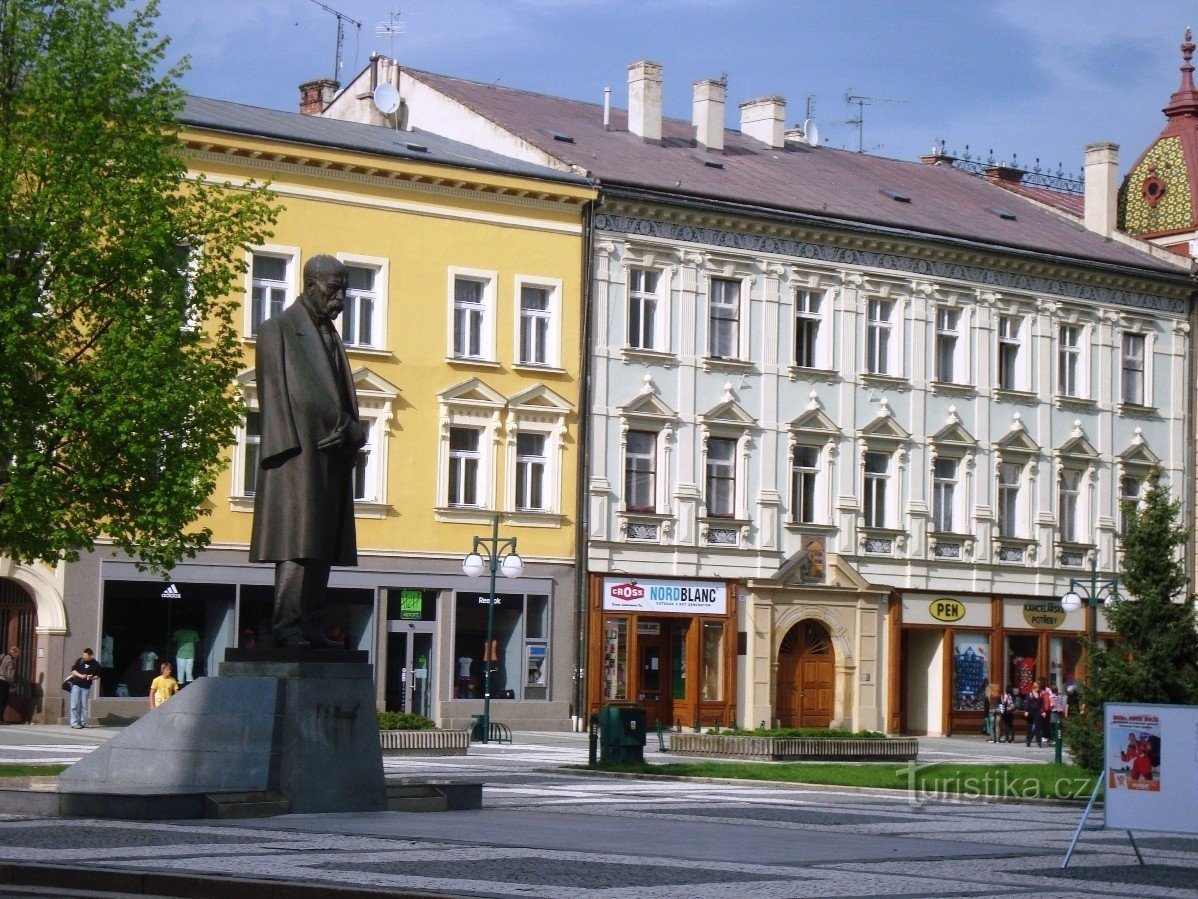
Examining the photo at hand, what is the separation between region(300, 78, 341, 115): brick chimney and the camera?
185 ft

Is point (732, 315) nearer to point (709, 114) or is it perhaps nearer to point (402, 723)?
point (709, 114)

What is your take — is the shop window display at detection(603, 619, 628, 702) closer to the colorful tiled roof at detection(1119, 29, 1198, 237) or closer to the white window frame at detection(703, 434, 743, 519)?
the white window frame at detection(703, 434, 743, 519)

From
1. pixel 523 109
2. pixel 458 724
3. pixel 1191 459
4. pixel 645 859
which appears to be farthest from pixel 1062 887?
pixel 1191 459

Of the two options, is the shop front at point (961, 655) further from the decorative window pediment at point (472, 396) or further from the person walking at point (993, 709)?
the decorative window pediment at point (472, 396)

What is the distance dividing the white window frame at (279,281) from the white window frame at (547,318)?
5.26m

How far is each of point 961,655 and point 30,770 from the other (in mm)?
34205

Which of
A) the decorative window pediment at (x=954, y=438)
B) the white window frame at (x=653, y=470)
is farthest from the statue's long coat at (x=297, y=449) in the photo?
A: the decorative window pediment at (x=954, y=438)

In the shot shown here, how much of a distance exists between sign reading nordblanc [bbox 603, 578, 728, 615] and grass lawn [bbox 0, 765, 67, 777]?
79.3 ft

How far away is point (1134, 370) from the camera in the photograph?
58.5 metres

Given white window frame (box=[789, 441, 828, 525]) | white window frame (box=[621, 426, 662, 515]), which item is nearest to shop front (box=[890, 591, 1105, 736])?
white window frame (box=[789, 441, 828, 525])

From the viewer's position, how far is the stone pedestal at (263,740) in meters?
17.7

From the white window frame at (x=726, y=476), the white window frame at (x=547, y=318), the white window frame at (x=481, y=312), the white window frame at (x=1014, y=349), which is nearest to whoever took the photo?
the white window frame at (x=481, y=312)

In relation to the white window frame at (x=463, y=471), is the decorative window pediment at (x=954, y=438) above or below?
above

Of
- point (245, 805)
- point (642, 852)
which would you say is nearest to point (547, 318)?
point (245, 805)
